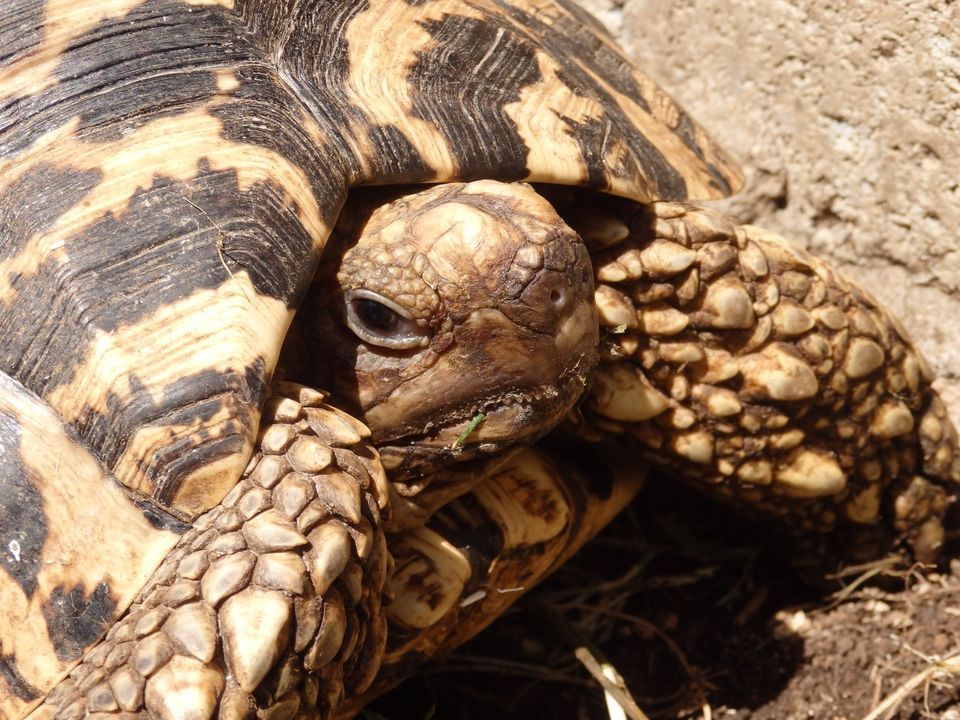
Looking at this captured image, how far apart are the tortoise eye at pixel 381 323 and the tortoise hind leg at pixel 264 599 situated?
0.18m

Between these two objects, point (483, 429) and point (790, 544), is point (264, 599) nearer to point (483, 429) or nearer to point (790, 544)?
point (483, 429)

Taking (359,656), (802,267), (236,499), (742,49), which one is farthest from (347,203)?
(742,49)

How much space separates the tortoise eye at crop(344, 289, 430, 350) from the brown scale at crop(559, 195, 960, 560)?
521 mm

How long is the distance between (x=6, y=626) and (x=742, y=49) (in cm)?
239

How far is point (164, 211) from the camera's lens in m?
1.91

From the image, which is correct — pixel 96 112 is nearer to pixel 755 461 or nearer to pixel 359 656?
pixel 359 656

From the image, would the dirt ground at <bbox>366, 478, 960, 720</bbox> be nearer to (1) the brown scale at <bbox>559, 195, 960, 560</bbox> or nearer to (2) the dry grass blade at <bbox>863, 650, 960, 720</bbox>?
(2) the dry grass blade at <bbox>863, 650, 960, 720</bbox>

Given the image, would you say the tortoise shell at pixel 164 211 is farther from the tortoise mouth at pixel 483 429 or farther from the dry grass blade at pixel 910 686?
the dry grass blade at pixel 910 686

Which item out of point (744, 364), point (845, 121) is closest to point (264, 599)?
point (744, 364)

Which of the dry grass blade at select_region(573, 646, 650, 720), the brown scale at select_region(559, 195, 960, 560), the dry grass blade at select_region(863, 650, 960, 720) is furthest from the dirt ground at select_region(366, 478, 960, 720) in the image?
the brown scale at select_region(559, 195, 960, 560)

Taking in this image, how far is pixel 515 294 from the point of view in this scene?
6.54 ft

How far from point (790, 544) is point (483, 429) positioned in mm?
1188

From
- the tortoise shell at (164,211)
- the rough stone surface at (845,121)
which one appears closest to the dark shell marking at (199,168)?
the tortoise shell at (164,211)

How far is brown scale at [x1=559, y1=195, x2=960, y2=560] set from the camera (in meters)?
2.52
